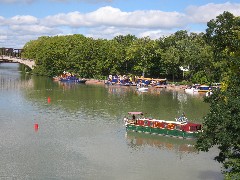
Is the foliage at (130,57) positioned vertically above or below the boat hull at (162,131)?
above

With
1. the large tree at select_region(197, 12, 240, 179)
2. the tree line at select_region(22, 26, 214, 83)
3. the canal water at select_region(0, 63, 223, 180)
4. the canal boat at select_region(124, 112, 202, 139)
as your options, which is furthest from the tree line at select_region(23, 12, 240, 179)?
the large tree at select_region(197, 12, 240, 179)

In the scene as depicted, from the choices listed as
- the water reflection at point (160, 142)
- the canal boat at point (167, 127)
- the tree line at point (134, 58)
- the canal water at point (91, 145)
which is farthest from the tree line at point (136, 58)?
the water reflection at point (160, 142)

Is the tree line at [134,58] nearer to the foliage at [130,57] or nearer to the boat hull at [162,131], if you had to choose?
the foliage at [130,57]

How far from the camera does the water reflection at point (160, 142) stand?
4459 cm

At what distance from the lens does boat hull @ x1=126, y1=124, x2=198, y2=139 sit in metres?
47.3

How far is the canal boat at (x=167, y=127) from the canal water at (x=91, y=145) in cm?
90

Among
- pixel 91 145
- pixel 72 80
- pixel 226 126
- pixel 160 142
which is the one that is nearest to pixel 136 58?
pixel 72 80

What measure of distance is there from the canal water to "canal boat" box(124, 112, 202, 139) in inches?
35.6

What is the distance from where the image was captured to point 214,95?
3025 cm

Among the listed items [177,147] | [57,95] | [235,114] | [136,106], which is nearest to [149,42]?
[57,95]

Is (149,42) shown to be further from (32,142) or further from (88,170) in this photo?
(88,170)

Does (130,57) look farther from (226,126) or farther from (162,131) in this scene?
(226,126)

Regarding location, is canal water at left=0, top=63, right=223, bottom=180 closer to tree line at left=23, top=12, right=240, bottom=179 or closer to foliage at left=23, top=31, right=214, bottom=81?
tree line at left=23, top=12, right=240, bottom=179

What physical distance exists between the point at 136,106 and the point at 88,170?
36154 mm
